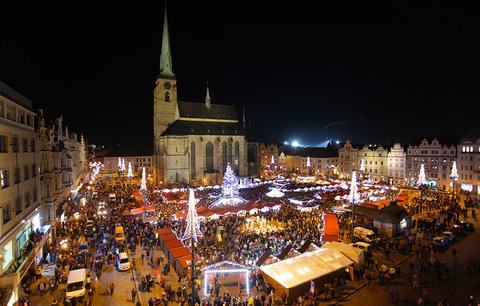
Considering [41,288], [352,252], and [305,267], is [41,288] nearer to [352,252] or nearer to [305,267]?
[305,267]

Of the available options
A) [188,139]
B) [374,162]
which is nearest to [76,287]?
[188,139]

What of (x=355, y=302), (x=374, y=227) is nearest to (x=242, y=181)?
(x=374, y=227)

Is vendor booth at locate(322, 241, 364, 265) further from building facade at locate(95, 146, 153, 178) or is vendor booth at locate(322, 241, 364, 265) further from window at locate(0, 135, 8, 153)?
building facade at locate(95, 146, 153, 178)

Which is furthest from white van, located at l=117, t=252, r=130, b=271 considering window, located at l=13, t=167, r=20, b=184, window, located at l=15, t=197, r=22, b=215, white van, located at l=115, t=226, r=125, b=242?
window, located at l=13, t=167, r=20, b=184

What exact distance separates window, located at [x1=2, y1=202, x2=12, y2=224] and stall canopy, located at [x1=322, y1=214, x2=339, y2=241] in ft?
69.0

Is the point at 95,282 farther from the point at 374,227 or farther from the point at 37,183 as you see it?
the point at 374,227

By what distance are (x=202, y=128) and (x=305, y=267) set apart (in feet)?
172

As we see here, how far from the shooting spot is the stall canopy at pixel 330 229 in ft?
74.7

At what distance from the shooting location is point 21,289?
53.8 ft

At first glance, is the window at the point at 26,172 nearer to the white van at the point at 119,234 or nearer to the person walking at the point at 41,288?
the person walking at the point at 41,288

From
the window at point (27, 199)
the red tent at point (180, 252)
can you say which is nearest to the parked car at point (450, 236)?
the red tent at point (180, 252)

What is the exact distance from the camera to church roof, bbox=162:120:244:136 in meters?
62.3

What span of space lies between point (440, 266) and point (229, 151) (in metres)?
51.6

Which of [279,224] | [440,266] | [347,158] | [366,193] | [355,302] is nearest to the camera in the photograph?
[355,302]
